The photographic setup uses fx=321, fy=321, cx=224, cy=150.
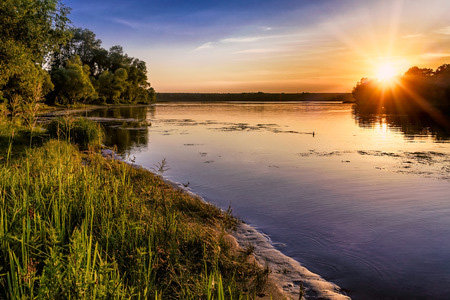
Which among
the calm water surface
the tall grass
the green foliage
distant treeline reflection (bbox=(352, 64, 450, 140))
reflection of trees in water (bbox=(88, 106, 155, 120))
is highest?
the green foliage

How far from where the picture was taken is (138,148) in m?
24.7

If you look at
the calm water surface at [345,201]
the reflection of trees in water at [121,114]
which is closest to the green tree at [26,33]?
the calm water surface at [345,201]

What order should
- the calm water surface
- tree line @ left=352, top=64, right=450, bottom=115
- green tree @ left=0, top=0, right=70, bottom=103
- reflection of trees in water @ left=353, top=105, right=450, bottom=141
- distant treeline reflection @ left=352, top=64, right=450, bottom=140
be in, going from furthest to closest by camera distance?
1. tree line @ left=352, top=64, right=450, bottom=115
2. distant treeline reflection @ left=352, top=64, right=450, bottom=140
3. reflection of trees in water @ left=353, top=105, right=450, bottom=141
4. green tree @ left=0, top=0, right=70, bottom=103
5. the calm water surface

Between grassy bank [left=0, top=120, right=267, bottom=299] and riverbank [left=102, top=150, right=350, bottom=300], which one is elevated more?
grassy bank [left=0, top=120, right=267, bottom=299]

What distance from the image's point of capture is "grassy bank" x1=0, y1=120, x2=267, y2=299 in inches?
140

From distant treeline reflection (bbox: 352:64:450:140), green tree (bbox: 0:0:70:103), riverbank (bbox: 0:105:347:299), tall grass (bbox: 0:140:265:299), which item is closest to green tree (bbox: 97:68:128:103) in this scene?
distant treeline reflection (bbox: 352:64:450:140)

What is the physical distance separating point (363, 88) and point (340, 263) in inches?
3682

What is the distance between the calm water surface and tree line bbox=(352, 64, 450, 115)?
4477 centimetres

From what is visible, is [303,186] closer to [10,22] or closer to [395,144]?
[395,144]

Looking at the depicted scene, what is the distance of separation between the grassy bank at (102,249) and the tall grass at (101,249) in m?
0.01

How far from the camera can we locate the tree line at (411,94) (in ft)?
206

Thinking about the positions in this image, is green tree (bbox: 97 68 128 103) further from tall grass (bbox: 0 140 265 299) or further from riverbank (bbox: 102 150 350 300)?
tall grass (bbox: 0 140 265 299)

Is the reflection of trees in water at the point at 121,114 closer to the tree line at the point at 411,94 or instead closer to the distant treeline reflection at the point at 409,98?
the distant treeline reflection at the point at 409,98

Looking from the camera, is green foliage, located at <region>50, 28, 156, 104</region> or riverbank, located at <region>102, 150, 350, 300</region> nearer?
riverbank, located at <region>102, 150, 350, 300</region>
